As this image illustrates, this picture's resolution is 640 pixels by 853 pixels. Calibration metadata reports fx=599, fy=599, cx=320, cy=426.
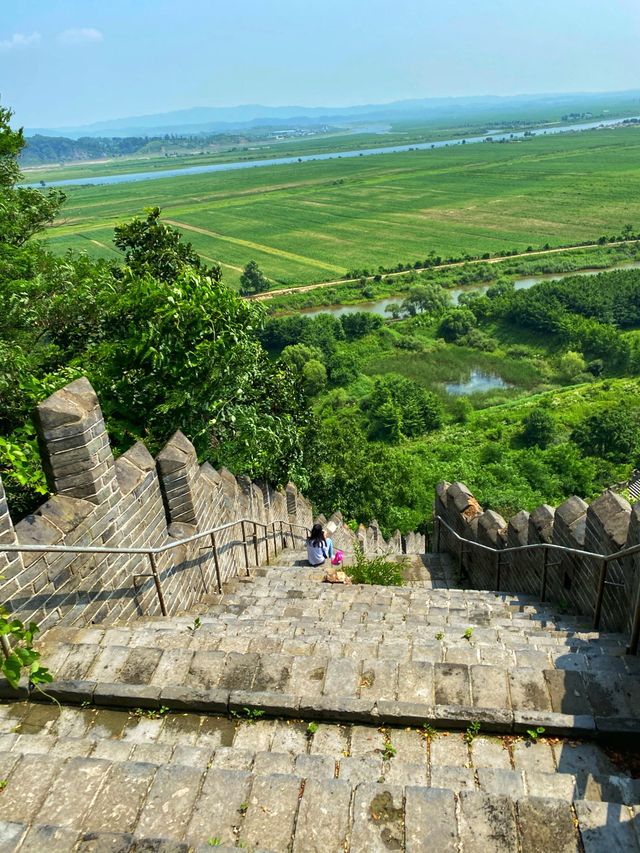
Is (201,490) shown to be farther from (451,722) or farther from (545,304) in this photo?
(545,304)

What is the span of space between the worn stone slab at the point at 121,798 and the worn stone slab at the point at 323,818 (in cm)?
84

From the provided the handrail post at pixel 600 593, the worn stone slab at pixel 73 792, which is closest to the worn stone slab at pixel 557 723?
the handrail post at pixel 600 593

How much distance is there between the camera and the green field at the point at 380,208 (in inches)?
3039

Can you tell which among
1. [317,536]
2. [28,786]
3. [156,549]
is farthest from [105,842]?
[317,536]

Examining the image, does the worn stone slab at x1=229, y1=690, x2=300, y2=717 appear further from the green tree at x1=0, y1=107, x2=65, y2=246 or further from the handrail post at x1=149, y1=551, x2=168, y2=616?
the green tree at x1=0, y1=107, x2=65, y2=246

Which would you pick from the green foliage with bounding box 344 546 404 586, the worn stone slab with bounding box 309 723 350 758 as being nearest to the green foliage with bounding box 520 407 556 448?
the green foliage with bounding box 344 546 404 586

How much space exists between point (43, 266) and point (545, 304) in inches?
1869

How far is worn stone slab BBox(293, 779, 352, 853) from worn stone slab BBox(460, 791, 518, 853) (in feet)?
1.87

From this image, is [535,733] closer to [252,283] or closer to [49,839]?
[49,839]

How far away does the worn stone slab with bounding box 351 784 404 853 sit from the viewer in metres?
2.86

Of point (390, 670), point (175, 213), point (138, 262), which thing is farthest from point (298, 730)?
point (175, 213)

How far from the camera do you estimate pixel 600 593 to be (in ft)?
18.2

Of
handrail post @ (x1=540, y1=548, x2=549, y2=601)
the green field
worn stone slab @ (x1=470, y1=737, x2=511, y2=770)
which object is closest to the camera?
worn stone slab @ (x1=470, y1=737, x2=511, y2=770)

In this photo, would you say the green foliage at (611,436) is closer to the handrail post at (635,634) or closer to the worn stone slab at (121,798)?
the handrail post at (635,634)
